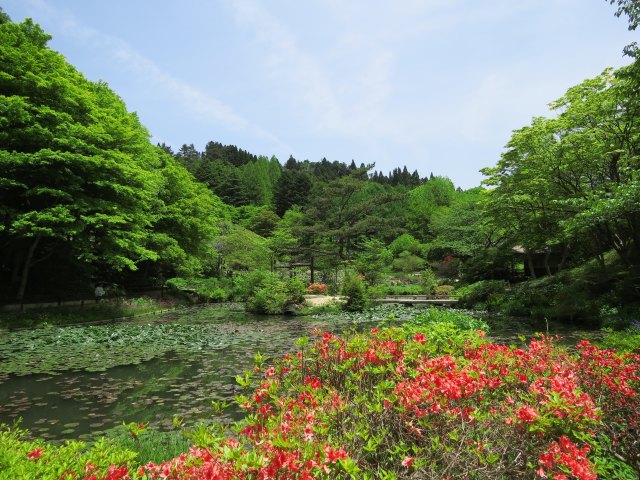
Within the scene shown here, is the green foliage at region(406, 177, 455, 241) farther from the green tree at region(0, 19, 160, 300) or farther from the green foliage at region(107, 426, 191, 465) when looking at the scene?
the green foliage at region(107, 426, 191, 465)

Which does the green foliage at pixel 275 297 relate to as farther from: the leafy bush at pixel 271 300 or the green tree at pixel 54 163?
the green tree at pixel 54 163

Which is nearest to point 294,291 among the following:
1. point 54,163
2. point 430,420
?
point 54,163

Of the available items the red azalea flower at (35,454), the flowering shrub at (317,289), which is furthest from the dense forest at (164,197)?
the red azalea flower at (35,454)

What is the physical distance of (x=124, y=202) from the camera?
1750 cm

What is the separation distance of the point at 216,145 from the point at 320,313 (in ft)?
337

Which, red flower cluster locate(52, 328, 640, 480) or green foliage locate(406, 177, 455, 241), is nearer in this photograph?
red flower cluster locate(52, 328, 640, 480)

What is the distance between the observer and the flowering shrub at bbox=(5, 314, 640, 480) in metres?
1.99

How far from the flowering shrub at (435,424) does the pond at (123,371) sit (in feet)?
11.0

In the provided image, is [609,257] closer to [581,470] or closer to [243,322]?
[243,322]

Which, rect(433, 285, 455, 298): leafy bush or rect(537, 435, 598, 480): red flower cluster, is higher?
rect(433, 285, 455, 298): leafy bush

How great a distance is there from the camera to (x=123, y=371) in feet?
27.6

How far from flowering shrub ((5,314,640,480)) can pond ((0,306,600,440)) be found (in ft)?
11.0

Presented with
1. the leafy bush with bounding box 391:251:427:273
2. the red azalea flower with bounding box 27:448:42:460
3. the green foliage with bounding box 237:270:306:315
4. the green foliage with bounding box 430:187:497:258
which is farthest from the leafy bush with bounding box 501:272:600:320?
the leafy bush with bounding box 391:251:427:273

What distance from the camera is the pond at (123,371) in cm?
573
